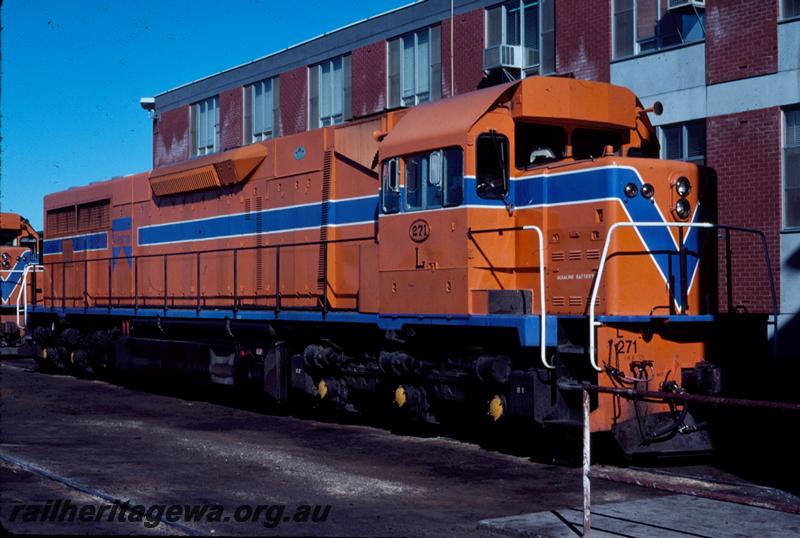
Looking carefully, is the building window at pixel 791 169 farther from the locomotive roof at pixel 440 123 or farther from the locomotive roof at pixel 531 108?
→ the locomotive roof at pixel 440 123

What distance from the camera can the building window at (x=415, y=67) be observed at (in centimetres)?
2825

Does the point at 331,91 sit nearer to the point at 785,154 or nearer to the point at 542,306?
the point at 785,154

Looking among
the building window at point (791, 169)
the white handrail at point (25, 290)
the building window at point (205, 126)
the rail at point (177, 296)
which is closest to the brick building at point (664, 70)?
the building window at point (791, 169)

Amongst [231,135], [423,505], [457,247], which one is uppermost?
[231,135]

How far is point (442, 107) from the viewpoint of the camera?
1198cm

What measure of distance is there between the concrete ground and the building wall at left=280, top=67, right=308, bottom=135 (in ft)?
66.4

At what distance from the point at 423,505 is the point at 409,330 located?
395 centimetres

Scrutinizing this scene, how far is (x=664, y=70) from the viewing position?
21109 mm

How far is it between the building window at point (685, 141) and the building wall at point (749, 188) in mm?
424

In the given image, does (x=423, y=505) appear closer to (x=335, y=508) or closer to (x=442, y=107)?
(x=335, y=508)

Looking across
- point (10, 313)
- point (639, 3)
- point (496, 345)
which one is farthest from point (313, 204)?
point (10, 313)

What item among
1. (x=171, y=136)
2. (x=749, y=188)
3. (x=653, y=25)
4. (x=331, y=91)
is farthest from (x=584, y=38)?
(x=171, y=136)

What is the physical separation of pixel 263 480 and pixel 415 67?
21.1 m

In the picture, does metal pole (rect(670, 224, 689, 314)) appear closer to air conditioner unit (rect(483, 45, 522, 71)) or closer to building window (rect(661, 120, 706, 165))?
building window (rect(661, 120, 706, 165))
